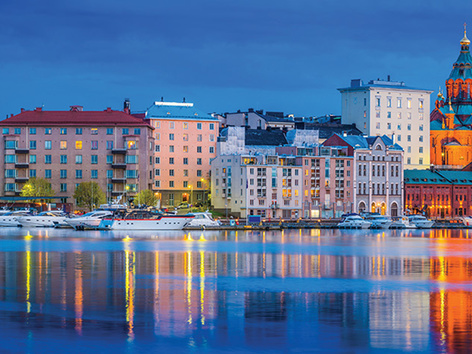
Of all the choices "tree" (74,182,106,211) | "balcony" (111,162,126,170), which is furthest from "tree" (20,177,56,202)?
"balcony" (111,162,126,170)

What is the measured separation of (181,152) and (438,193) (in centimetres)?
5109

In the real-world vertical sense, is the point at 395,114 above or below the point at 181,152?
above

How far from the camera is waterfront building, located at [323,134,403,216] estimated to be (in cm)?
15062

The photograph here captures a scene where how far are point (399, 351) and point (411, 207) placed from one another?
136523 millimetres

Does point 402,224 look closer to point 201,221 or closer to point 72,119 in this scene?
point 201,221

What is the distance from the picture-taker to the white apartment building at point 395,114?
585 ft

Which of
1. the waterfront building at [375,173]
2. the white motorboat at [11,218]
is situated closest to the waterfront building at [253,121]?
the waterfront building at [375,173]

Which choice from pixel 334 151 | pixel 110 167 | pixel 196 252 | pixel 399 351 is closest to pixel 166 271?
pixel 196 252

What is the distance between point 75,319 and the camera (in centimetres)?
3425

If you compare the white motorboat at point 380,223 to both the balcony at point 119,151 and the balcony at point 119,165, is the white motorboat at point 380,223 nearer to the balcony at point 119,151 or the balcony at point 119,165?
the balcony at point 119,165

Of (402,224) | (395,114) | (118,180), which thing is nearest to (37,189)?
(118,180)

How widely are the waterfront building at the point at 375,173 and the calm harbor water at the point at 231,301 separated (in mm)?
80118

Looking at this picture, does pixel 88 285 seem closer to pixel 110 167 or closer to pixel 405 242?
pixel 405 242

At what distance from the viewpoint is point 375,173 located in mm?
153000
